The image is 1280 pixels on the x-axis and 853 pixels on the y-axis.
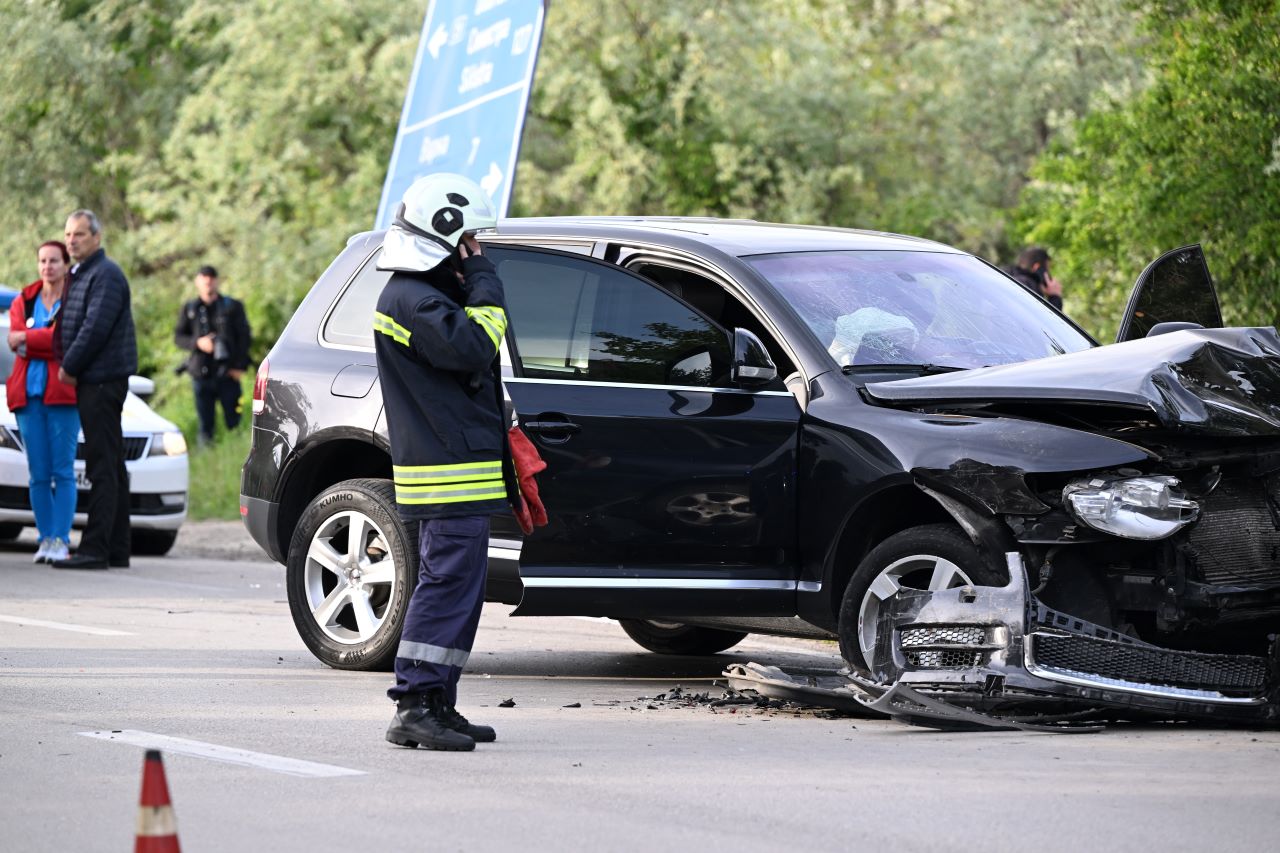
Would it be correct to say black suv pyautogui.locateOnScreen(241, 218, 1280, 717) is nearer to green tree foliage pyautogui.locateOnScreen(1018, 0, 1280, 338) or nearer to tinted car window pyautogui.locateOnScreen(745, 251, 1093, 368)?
tinted car window pyautogui.locateOnScreen(745, 251, 1093, 368)

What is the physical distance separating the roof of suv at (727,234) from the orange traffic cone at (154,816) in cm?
449

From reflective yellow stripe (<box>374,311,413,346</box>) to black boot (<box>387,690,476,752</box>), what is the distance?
1.14 meters

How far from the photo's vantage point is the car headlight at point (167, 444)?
14.9 metres

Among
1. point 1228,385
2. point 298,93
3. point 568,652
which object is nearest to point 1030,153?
point 298,93

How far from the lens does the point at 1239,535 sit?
688cm

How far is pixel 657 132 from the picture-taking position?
26.1 meters

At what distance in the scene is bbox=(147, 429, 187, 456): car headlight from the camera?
14906 millimetres

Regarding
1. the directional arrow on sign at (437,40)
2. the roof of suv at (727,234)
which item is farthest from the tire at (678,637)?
the directional arrow on sign at (437,40)

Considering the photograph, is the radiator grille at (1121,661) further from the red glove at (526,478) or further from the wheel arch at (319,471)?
the wheel arch at (319,471)

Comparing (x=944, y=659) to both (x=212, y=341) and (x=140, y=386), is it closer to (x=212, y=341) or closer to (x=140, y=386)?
(x=140, y=386)

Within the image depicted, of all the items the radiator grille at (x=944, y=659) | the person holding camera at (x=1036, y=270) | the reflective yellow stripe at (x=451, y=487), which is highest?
the person holding camera at (x=1036, y=270)

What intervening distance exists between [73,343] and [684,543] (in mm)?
6353

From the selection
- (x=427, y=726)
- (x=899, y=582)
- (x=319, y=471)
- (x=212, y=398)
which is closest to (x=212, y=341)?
(x=212, y=398)

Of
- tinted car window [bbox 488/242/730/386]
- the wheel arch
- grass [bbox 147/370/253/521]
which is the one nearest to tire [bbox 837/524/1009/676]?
tinted car window [bbox 488/242/730/386]
